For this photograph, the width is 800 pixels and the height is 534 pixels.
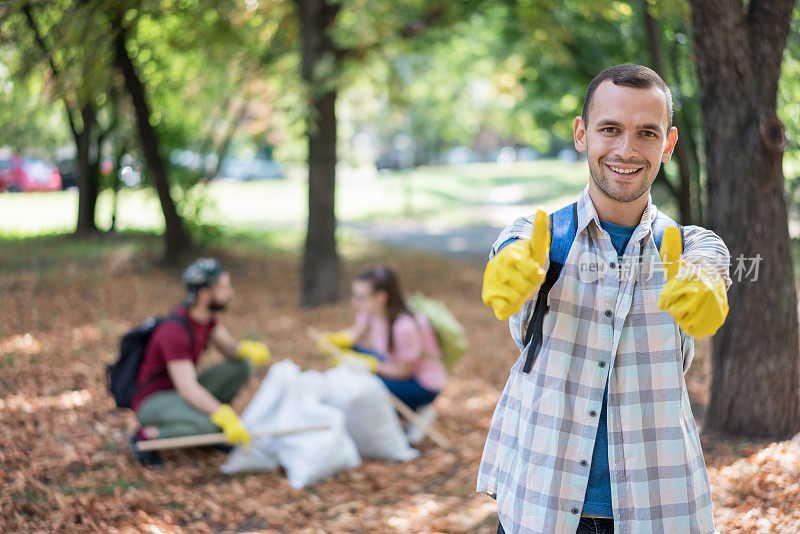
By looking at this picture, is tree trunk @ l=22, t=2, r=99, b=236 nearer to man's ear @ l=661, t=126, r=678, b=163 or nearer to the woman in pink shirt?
the woman in pink shirt

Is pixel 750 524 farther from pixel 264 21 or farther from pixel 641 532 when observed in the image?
pixel 264 21

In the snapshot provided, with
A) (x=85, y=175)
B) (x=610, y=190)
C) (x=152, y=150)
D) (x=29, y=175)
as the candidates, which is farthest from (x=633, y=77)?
(x=29, y=175)

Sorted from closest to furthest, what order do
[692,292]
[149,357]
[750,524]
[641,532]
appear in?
[692,292] → [641,532] → [750,524] → [149,357]

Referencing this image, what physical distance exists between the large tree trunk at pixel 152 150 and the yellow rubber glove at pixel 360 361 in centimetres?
524

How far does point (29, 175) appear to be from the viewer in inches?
912

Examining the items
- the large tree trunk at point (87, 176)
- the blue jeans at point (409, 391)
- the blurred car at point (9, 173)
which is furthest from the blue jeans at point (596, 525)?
the blurred car at point (9, 173)

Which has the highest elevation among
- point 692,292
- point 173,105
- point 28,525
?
point 173,105

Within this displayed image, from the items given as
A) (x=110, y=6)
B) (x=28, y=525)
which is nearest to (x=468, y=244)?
(x=110, y=6)

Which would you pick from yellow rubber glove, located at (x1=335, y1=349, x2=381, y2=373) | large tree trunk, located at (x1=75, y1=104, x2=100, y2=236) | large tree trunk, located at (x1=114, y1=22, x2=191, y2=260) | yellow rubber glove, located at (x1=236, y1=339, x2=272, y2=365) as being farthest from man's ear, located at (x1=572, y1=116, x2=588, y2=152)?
large tree trunk, located at (x1=75, y1=104, x2=100, y2=236)

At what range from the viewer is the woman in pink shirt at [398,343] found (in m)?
5.10

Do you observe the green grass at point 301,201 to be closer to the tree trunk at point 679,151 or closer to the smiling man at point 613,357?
the tree trunk at point 679,151

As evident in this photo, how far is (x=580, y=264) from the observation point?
187 cm

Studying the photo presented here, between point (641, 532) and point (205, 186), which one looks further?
point (205, 186)

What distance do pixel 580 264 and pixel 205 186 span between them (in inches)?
401
